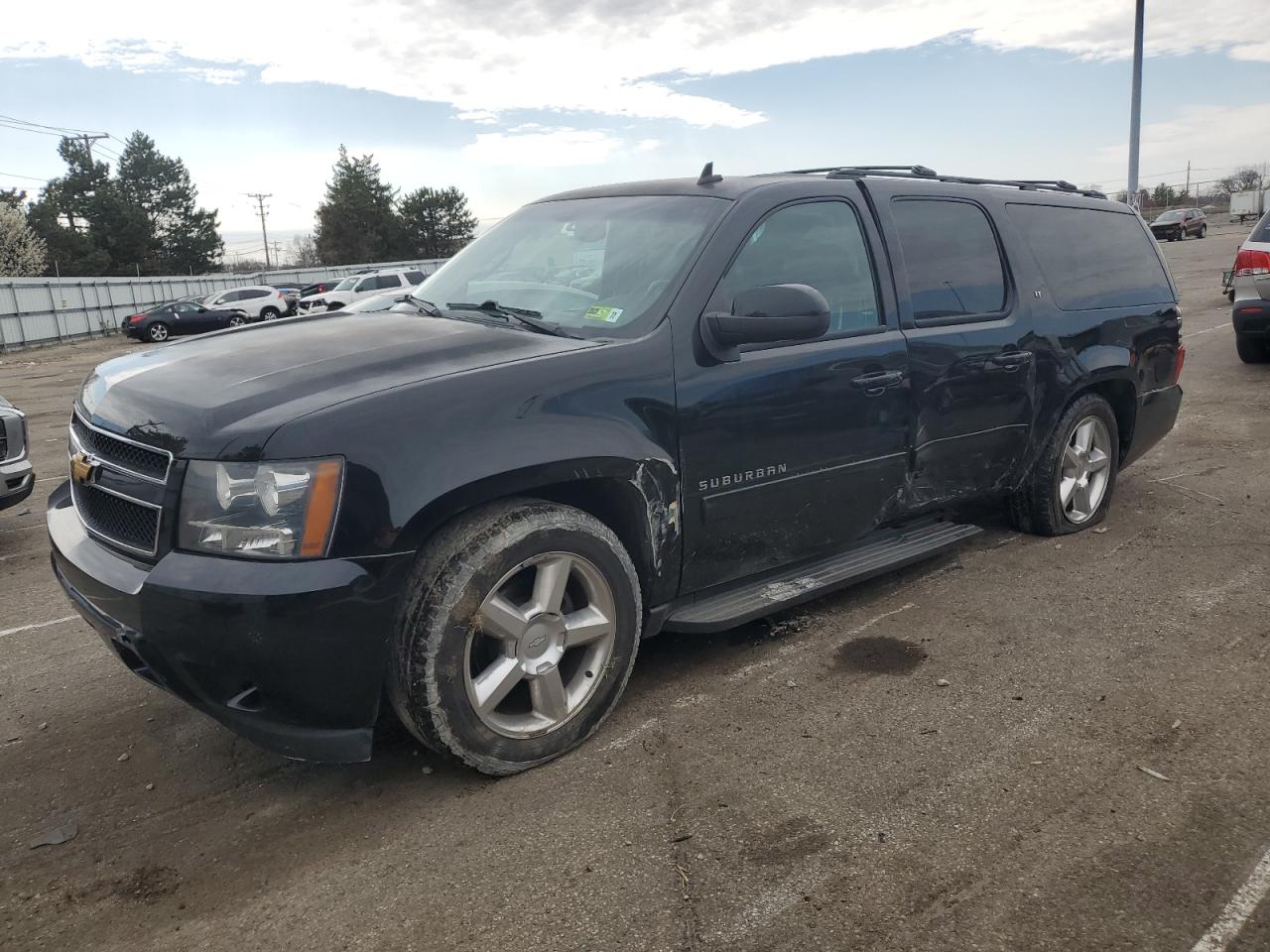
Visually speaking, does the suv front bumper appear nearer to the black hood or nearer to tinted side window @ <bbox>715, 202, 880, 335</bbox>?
the black hood

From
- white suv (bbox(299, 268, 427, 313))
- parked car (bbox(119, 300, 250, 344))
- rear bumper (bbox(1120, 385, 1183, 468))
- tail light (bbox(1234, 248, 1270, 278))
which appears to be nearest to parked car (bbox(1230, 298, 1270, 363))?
tail light (bbox(1234, 248, 1270, 278))

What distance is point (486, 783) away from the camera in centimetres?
298

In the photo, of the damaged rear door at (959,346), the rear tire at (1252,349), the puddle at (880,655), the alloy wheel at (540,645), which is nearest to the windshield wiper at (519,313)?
the alloy wheel at (540,645)

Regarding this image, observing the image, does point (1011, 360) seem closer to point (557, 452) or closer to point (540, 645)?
point (557, 452)

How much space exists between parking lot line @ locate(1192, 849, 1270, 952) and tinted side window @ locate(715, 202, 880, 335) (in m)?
2.15

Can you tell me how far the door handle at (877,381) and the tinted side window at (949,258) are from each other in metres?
0.34

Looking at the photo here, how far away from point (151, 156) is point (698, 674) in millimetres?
80130

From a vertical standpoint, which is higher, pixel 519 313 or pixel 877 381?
pixel 519 313

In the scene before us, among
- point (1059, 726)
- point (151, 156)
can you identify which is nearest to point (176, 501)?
point (1059, 726)

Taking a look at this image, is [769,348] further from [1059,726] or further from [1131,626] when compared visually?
[1131,626]

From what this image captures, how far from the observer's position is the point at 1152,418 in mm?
5613

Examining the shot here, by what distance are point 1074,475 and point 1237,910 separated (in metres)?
3.21

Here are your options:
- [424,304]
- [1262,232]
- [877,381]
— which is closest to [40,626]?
[424,304]

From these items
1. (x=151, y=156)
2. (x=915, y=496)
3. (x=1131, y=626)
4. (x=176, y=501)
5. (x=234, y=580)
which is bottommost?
(x=1131, y=626)
